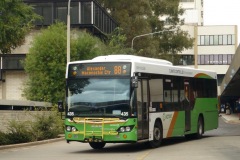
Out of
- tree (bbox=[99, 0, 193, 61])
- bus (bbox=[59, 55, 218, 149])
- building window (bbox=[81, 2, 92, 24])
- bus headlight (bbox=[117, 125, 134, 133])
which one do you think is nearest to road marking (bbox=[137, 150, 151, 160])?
bus (bbox=[59, 55, 218, 149])

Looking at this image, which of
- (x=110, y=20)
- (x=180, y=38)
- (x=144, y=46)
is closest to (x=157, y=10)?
(x=180, y=38)

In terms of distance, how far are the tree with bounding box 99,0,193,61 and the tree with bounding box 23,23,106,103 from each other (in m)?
17.3

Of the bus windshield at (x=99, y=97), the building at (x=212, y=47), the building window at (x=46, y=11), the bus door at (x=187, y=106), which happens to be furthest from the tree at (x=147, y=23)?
the bus windshield at (x=99, y=97)

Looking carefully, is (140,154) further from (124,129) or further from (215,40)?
(215,40)

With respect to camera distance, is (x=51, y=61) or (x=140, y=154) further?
(x=51, y=61)

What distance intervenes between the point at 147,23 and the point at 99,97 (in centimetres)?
4477

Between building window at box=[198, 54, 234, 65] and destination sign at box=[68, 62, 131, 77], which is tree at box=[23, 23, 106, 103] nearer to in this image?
destination sign at box=[68, 62, 131, 77]

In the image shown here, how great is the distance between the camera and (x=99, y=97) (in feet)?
63.0

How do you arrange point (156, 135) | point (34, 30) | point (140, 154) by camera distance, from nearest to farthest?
point (140, 154) → point (156, 135) → point (34, 30)

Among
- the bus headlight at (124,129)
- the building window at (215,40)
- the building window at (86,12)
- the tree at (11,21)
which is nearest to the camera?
the bus headlight at (124,129)

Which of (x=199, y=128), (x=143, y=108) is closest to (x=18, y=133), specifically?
(x=143, y=108)

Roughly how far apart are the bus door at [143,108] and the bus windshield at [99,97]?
702 millimetres

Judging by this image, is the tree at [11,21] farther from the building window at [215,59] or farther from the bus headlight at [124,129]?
the building window at [215,59]

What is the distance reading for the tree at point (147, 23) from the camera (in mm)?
61688
